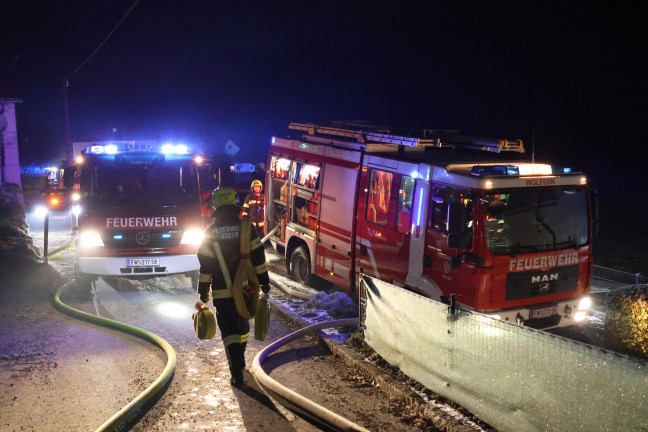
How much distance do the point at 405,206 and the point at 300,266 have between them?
3.36 meters

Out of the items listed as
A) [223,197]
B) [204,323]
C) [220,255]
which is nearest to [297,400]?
[204,323]

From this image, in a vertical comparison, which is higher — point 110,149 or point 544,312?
point 110,149

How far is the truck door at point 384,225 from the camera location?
8086 mm

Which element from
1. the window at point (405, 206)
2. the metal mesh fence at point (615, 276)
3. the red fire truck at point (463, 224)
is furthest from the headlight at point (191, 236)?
the metal mesh fence at point (615, 276)

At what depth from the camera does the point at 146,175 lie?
33.3ft

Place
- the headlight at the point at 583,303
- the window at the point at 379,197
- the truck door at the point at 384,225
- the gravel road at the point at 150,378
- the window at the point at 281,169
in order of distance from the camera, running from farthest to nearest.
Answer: the window at the point at 281,169 → the window at the point at 379,197 → the truck door at the point at 384,225 → the headlight at the point at 583,303 → the gravel road at the point at 150,378

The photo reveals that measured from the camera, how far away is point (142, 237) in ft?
32.1

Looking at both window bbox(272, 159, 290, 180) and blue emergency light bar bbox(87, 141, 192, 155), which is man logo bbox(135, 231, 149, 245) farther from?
window bbox(272, 159, 290, 180)

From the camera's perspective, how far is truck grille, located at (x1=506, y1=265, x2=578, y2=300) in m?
7.12

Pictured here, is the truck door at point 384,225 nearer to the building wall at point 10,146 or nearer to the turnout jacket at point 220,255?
the turnout jacket at point 220,255

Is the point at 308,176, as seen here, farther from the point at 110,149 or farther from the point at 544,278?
the point at 544,278

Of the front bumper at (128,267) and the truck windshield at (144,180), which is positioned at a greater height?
the truck windshield at (144,180)

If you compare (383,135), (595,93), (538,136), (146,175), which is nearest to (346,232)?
(383,135)

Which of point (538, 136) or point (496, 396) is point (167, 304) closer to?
point (496, 396)
